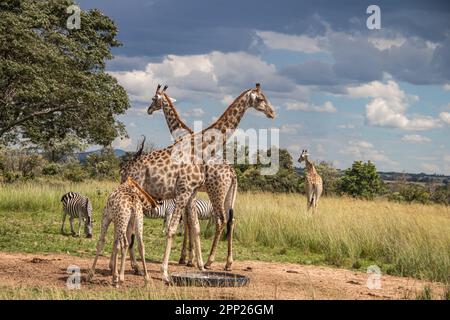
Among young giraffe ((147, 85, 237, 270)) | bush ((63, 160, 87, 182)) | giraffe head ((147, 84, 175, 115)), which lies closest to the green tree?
bush ((63, 160, 87, 182))

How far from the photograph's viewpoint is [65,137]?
2806 cm

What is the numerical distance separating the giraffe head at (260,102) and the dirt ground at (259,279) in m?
2.69

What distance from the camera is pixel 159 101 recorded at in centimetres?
1257

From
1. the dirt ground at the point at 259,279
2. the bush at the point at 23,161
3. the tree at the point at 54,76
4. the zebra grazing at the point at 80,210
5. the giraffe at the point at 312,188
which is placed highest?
the tree at the point at 54,76

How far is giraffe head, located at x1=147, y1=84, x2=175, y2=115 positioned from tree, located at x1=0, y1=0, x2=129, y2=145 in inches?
311

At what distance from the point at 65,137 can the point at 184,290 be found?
67.5ft

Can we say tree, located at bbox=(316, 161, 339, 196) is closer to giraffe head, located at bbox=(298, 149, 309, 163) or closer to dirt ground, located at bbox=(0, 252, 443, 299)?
giraffe head, located at bbox=(298, 149, 309, 163)

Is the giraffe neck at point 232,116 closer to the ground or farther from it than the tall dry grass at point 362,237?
farther from it

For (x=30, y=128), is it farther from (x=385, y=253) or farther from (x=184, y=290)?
(x=184, y=290)

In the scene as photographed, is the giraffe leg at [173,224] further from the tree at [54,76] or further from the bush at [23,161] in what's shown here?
the bush at [23,161]

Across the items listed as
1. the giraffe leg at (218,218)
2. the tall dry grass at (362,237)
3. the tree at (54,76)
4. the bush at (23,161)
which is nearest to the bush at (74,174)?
the bush at (23,161)

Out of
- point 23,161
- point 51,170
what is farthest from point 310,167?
point 23,161

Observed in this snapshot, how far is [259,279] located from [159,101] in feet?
13.4

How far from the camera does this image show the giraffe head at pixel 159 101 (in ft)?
41.2
